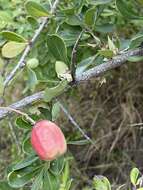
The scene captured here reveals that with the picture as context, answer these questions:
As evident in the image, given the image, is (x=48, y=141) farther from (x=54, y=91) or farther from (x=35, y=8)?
(x=35, y=8)

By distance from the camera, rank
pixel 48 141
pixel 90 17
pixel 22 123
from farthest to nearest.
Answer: pixel 90 17, pixel 22 123, pixel 48 141

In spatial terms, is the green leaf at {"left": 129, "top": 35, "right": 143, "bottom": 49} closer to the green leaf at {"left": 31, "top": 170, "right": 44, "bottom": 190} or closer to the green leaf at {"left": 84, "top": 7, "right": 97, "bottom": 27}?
the green leaf at {"left": 84, "top": 7, "right": 97, "bottom": 27}

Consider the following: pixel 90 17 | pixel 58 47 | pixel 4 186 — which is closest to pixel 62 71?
pixel 58 47

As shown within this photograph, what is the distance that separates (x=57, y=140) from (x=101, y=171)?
5.07 ft

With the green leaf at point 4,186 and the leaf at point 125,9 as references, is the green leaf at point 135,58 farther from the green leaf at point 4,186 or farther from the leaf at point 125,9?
the green leaf at point 4,186

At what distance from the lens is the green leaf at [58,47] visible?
2.49 feet

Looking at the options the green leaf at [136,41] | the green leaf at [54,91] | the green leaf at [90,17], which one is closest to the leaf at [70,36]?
the green leaf at [90,17]

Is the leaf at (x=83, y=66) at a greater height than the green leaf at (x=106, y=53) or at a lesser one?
lesser

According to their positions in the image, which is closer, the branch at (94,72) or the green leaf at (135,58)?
the branch at (94,72)

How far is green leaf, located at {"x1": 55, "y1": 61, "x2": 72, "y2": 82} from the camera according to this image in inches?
29.8

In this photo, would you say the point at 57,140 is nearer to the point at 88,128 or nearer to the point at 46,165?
the point at 46,165

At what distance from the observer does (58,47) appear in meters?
0.78

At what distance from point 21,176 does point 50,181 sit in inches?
2.3

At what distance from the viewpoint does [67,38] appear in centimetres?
97
